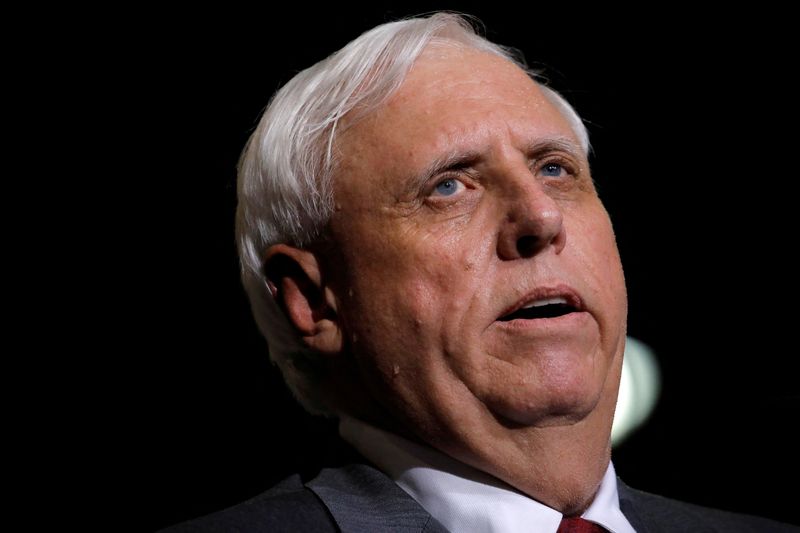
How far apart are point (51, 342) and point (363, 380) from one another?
0.88 meters

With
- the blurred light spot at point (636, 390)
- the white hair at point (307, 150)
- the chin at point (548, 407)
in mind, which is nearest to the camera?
the chin at point (548, 407)

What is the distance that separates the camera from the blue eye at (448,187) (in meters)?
1.68

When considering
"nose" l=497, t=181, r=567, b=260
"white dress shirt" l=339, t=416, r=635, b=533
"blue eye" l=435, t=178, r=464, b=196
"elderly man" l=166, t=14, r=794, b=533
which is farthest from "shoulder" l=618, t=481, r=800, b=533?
"blue eye" l=435, t=178, r=464, b=196

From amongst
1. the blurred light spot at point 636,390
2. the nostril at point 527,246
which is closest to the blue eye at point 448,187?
the nostril at point 527,246

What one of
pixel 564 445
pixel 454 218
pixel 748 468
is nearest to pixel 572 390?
pixel 564 445

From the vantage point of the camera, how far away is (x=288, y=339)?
1.97 meters

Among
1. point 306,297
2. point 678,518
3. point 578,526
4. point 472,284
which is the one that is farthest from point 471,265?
point 678,518

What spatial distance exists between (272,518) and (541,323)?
58 centimetres

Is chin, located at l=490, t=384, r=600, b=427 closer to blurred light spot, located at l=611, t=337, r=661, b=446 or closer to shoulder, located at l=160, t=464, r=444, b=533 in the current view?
Result: shoulder, located at l=160, t=464, r=444, b=533

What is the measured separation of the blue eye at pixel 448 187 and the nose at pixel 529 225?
9 centimetres

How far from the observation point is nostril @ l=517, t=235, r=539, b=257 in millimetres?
1606

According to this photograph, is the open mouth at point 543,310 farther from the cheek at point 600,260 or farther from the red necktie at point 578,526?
the red necktie at point 578,526

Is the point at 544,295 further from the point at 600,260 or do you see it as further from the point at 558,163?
the point at 558,163

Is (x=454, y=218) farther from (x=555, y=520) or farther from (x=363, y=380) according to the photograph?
(x=555, y=520)
